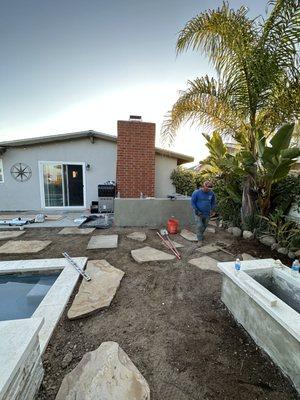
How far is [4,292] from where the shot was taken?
3.47 meters

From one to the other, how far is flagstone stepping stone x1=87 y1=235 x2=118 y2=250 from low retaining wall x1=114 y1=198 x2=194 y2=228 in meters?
1.17

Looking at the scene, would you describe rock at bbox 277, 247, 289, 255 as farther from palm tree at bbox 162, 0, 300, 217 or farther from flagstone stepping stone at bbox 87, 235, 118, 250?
flagstone stepping stone at bbox 87, 235, 118, 250

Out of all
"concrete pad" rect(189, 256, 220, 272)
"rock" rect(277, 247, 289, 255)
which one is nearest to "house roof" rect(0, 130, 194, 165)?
"concrete pad" rect(189, 256, 220, 272)

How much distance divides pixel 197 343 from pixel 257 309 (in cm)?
81

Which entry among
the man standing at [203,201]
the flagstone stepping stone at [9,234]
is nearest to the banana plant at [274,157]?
the man standing at [203,201]

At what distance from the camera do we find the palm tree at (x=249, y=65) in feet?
14.5

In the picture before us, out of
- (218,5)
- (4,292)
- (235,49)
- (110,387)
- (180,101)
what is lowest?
(4,292)

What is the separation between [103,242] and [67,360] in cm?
354

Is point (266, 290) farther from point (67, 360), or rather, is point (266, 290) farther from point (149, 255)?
point (149, 255)

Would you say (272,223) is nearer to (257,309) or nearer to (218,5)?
(257,309)

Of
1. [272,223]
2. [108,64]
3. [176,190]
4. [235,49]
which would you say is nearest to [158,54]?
[108,64]

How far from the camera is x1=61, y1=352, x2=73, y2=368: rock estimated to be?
1.97 metres

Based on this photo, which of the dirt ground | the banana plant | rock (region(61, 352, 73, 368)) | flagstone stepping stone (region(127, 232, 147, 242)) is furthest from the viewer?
flagstone stepping stone (region(127, 232, 147, 242))

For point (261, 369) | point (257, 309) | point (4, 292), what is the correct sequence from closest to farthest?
point (261, 369) < point (257, 309) < point (4, 292)
